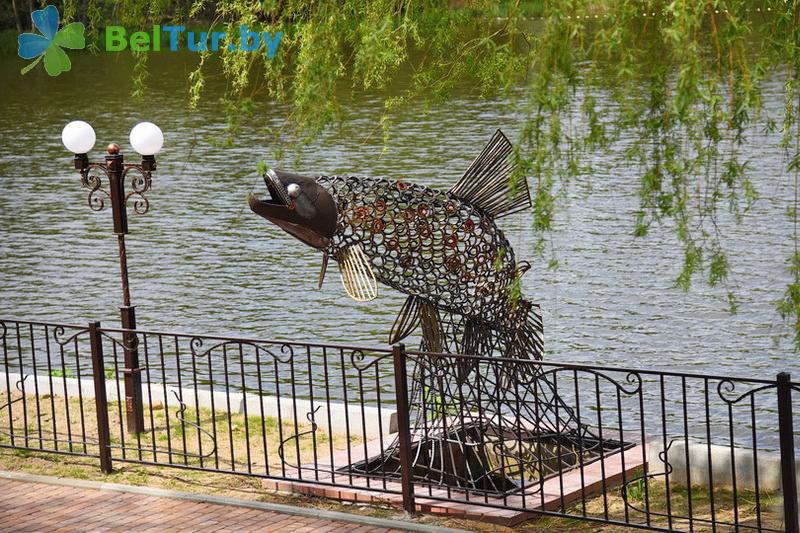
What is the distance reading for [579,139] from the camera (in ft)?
19.4

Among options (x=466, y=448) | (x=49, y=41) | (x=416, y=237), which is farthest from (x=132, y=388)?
(x=416, y=237)

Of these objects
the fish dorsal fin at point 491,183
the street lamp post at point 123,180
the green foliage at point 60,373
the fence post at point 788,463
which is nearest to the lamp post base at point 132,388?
the street lamp post at point 123,180

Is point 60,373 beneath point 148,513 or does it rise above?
above

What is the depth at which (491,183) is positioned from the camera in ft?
28.0

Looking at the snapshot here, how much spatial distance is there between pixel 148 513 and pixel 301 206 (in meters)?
2.18

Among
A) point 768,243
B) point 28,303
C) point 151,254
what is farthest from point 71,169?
point 768,243

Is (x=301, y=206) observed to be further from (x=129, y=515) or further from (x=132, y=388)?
(x=132, y=388)

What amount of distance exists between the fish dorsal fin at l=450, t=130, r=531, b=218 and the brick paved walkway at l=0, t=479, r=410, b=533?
226cm

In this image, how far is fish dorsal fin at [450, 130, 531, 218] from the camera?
8.50 m

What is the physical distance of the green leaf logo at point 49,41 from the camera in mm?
8750

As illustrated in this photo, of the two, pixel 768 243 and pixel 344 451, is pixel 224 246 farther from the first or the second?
pixel 344 451

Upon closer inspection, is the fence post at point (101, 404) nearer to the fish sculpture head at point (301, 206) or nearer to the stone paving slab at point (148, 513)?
the stone paving slab at point (148, 513)

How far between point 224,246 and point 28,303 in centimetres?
375

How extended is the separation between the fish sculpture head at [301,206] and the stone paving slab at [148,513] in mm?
1788
